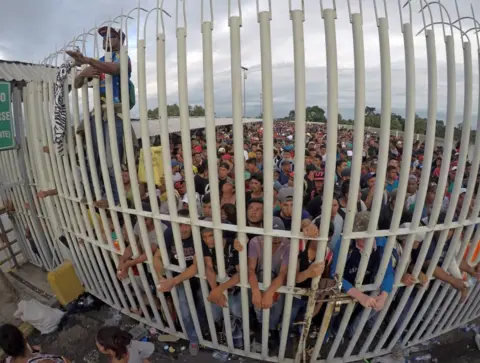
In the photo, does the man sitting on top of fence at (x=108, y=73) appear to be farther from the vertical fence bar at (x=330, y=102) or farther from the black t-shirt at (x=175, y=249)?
the vertical fence bar at (x=330, y=102)

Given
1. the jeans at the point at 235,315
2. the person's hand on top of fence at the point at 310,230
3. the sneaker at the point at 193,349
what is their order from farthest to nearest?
A: 1. the sneaker at the point at 193,349
2. the jeans at the point at 235,315
3. the person's hand on top of fence at the point at 310,230

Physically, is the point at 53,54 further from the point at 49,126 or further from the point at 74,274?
the point at 74,274

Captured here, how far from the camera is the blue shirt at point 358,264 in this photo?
8.93 ft

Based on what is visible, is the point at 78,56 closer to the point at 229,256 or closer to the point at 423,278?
the point at 229,256

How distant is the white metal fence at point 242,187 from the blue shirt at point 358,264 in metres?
0.07

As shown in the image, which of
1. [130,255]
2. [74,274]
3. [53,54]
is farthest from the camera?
[74,274]

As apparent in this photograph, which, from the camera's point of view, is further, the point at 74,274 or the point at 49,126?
the point at 74,274

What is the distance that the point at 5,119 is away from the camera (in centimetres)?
380

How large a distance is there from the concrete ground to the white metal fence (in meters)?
0.13

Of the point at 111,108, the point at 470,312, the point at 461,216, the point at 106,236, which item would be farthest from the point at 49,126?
the point at 470,312

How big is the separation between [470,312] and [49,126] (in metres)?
5.16

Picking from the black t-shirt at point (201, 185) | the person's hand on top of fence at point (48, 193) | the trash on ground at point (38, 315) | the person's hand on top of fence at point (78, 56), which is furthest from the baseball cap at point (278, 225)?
the trash on ground at point (38, 315)

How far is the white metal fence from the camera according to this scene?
2.15 metres

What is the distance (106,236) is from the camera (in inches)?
131
